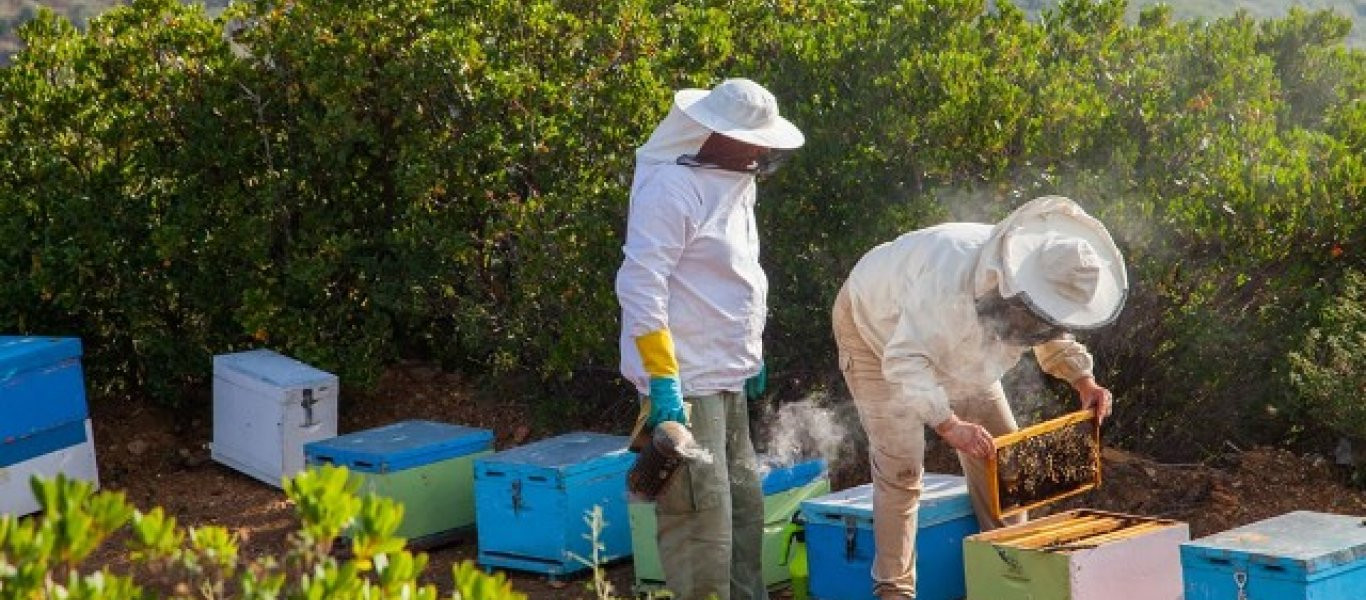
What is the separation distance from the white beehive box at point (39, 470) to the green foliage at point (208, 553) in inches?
166

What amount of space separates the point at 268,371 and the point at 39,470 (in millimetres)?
920

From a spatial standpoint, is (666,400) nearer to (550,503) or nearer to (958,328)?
(958,328)

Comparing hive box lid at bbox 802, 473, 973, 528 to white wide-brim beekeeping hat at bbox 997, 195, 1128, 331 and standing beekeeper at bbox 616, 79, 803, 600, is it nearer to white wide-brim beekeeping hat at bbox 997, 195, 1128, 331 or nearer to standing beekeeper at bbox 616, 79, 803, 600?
standing beekeeper at bbox 616, 79, 803, 600

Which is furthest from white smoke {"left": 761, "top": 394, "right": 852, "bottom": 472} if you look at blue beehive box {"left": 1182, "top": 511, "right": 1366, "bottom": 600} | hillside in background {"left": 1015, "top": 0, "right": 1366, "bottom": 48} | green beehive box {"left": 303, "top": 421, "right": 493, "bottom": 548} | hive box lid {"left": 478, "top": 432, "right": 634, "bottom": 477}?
hillside in background {"left": 1015, "top": 0, "right": 1366, "bottom": 48}

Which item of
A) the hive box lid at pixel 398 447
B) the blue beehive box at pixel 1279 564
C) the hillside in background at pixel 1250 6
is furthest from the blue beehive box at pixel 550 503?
the hillside in background at pixel 1250 6

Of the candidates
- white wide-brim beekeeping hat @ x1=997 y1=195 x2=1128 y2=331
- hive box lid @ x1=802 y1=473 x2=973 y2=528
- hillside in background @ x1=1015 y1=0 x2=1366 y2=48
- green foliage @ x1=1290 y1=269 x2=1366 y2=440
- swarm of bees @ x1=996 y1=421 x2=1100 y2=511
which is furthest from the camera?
hillside in background @ x1=1015 y1=0 x2=1366 y2=48

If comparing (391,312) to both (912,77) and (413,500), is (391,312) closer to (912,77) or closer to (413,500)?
(413,500)

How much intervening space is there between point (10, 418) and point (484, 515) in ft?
6.37

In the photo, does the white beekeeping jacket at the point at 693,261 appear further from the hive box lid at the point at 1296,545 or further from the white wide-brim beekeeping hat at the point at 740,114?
the hive box lid at the point at 1296,545

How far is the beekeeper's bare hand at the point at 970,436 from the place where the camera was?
4715mm

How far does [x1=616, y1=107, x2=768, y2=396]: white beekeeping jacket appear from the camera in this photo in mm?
4711

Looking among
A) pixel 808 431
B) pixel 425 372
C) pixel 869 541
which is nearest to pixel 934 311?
pixel 869 541

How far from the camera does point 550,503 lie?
597cm

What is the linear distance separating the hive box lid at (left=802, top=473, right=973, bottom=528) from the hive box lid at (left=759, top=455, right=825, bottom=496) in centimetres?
17
